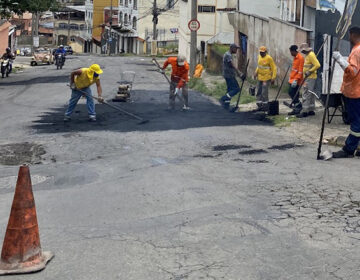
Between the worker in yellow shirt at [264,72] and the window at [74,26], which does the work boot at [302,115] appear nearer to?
the worker in yellow shirt at [264,72]

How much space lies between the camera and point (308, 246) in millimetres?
6102

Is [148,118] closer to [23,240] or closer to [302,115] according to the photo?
[302,115]

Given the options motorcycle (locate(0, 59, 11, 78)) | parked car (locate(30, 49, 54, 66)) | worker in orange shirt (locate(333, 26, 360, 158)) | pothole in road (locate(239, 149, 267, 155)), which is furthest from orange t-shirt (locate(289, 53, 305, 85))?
parked car (locate(30, 49, 54, 66))

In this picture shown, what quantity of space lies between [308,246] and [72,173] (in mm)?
4336

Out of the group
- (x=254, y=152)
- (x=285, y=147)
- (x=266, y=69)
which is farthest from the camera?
(x=266, y=69)

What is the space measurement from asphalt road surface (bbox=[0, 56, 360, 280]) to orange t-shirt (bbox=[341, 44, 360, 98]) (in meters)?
0.98

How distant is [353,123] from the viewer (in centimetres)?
973

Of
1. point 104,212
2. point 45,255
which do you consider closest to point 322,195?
point 104,212

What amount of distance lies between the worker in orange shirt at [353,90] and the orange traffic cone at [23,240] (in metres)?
5.05

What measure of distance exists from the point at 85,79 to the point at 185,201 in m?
7.26

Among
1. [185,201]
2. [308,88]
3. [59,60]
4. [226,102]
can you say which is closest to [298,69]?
[308,88]

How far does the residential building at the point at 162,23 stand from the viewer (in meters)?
71.4

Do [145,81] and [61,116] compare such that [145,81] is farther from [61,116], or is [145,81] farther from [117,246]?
[117,246]

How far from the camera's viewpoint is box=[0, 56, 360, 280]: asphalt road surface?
5.74 meters
